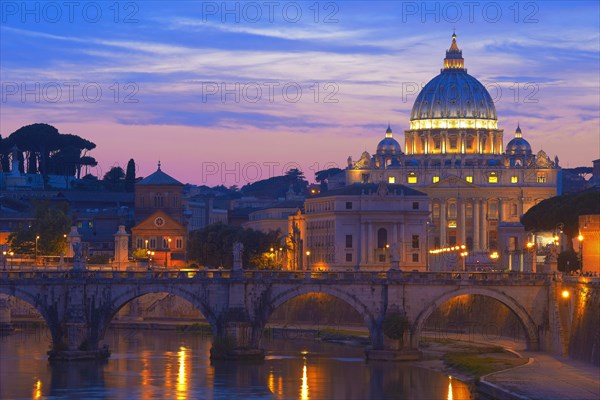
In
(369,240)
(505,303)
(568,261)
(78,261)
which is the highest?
(369,240)

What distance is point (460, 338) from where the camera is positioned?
11419 centimetres

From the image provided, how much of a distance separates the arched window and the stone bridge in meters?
88.1

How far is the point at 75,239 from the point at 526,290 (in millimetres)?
44090

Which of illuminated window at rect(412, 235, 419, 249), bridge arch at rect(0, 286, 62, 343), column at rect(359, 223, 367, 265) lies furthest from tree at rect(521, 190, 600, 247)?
column at rect(359, 223, 367, 265)

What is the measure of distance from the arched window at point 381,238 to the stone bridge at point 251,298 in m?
88.1

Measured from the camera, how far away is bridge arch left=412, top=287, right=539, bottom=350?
337 ft

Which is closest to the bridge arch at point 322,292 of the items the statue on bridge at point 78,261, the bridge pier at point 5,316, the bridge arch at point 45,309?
the statue on bridge at point 78,261

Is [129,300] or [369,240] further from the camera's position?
[369,240]

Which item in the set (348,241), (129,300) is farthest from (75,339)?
(348,241)

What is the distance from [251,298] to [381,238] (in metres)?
90.1

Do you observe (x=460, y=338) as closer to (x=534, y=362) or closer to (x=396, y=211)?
(x=534, y=362)

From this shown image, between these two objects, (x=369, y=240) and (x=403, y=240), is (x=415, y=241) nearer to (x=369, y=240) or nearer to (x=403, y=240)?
(x=403, y=240)

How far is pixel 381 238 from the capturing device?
19375 cm

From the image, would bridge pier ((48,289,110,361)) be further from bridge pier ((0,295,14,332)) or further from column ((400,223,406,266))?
column ((400,223,406,266))
